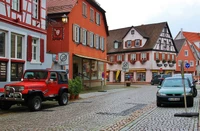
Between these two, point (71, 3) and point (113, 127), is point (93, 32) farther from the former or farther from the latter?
point (113, 127)

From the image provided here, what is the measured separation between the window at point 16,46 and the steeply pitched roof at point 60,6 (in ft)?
27.2

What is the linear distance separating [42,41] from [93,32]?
1253cm

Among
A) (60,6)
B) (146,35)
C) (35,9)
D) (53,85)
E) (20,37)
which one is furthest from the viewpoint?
(146,35)

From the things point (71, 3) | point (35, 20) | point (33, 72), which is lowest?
point (33, 72)

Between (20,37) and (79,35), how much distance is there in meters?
10.5

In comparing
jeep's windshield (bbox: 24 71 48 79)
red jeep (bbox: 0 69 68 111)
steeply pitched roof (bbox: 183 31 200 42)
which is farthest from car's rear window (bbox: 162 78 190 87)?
steeply pitched roof (bbox: 183 31 200 42)

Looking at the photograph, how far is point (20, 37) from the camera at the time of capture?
20031mm

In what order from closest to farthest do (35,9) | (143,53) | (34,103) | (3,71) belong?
1. (34,103)
2. (3,71)
3. (35,9)
4. (143,53)

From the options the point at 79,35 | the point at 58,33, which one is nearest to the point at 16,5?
the point at 58,33

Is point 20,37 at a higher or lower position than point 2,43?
higher

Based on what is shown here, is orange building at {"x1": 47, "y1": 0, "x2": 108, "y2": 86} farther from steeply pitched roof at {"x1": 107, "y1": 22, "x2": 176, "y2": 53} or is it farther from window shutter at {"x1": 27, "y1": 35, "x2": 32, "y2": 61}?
steeply pitched roof at {"x1": 107, "y1": 22, "x2": 176, "y2": 53}

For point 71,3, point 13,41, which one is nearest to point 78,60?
point 71,3

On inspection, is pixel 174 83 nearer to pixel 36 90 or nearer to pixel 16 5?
pixel 36 90

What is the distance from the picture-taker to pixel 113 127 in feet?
31.2
